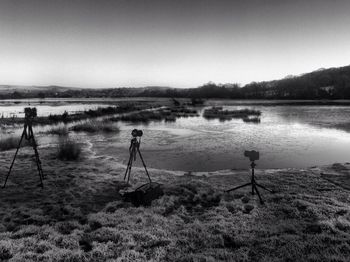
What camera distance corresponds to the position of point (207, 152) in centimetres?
1572

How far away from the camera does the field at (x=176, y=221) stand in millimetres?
4777

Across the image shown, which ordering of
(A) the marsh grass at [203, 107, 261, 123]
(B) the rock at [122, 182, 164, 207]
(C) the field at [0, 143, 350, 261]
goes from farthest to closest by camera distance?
1. (A) the marsh grass at [203, 107, 261, 123]
2. (B) the rock at [122, 182, 164, 207]
3. (C) the field at [0, 143, 350, 261]

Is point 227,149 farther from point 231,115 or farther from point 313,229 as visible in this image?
point 231,115

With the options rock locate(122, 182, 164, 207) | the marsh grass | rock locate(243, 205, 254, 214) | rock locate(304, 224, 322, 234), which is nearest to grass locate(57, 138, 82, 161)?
rock locate(122, 182, 164, 207)

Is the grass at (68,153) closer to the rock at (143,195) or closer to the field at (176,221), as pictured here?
the field at (176,221)

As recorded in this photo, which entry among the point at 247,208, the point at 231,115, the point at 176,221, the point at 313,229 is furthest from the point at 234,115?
the point at 176,221

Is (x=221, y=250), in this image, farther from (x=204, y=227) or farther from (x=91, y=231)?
(x=91, y=231)

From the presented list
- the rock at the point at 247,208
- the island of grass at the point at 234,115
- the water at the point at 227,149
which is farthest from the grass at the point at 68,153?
the island of grass at the point at 234,115

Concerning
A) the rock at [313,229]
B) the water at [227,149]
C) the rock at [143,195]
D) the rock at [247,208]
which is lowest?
the water at [227,149]

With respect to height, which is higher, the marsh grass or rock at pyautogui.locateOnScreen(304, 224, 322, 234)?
the marsh grass

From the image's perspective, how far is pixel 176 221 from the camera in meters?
6.14

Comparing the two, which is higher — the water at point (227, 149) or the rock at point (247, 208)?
the rock at point (247, 208)

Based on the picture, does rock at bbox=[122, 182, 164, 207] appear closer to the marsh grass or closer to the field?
the field

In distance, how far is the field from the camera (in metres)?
4.78
